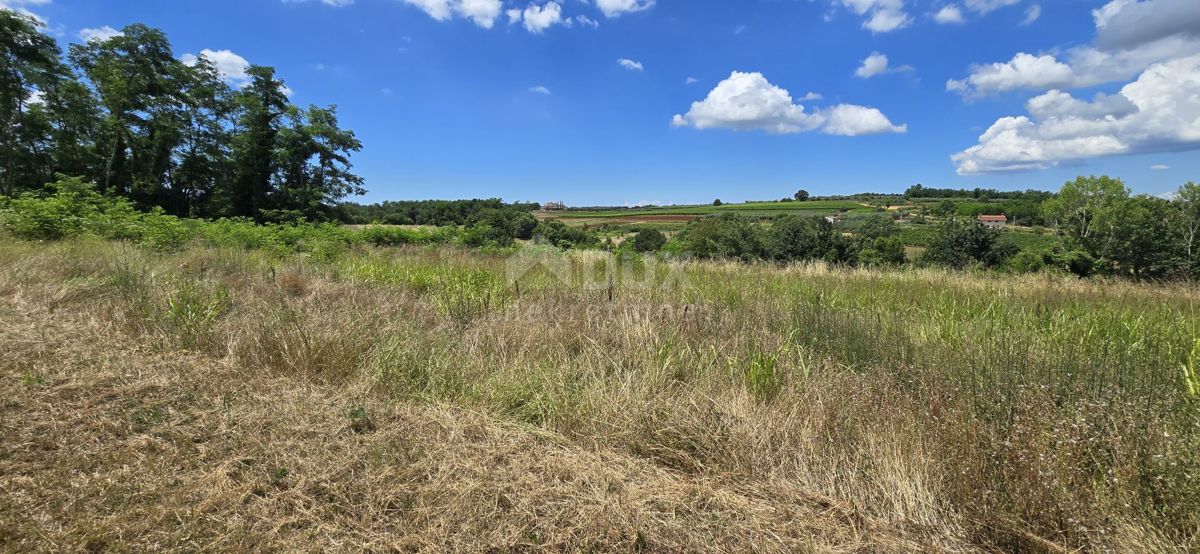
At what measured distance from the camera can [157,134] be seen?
2514 centimetres

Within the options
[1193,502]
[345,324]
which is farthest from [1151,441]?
[345,324]

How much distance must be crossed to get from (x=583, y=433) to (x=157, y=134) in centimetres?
3436

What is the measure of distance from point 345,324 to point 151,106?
1293 inches

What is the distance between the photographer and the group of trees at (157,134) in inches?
821

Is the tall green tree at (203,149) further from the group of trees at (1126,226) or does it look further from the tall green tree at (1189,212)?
the tall green tree at (1189,212)

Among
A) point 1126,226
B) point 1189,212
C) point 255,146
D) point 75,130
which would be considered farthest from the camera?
point 1189,212

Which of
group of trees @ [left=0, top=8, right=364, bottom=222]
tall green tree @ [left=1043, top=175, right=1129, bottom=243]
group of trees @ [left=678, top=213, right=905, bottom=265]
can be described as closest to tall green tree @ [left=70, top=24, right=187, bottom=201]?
group of trees @ [left=0, top=8, right=364, bottom=222]

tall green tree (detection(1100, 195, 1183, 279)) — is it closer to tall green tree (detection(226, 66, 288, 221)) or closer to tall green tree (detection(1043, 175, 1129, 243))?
tall green tree (detection(1043, 175, 1129, 243))

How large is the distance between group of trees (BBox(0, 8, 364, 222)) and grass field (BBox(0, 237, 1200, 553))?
26966 millimetres

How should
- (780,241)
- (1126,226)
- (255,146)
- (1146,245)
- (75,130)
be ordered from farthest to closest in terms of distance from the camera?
(1126,226) < (1146,245) < (780,241) < (255,146) < (75,130)

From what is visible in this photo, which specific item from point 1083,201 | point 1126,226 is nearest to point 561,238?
point 1126,226

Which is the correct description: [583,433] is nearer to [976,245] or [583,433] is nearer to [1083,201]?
[976,245]

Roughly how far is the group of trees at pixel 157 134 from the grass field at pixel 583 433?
26966mm

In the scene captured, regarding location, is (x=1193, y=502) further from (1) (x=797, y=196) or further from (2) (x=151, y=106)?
(1) (x=797, y=196)
